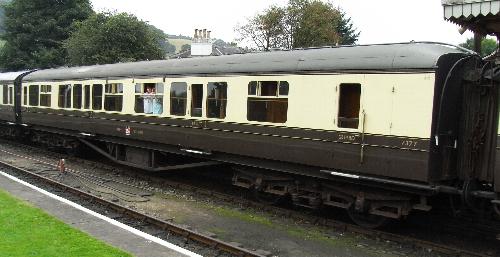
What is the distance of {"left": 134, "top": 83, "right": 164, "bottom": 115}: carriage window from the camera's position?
13.5 m

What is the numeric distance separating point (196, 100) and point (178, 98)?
796mm

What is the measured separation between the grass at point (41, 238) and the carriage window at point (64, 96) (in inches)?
336

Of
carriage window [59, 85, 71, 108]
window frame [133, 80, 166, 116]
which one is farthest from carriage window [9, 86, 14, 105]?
window frame [133, 80, 166, 116]

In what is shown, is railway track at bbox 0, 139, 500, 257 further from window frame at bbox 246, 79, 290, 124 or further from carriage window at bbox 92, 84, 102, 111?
carriage window at bbox 92, 84, 102, 111

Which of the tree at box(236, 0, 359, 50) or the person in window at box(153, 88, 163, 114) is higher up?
the tree at box(236, 0, 359, 50)

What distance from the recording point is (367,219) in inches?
381

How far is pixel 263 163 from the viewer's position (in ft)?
35.2

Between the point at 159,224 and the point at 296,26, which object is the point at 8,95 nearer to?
the point at 159,224

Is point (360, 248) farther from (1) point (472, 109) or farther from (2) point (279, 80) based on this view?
(2) point (279, 80)

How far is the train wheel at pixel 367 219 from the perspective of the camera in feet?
30.7

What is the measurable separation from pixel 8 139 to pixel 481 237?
2313 cm

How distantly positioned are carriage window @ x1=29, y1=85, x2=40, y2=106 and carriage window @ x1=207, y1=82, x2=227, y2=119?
36.3 feet

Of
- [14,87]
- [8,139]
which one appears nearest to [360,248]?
[14,87]

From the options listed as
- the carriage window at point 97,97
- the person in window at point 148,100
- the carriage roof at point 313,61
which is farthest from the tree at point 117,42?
the person in window at point 148,100
